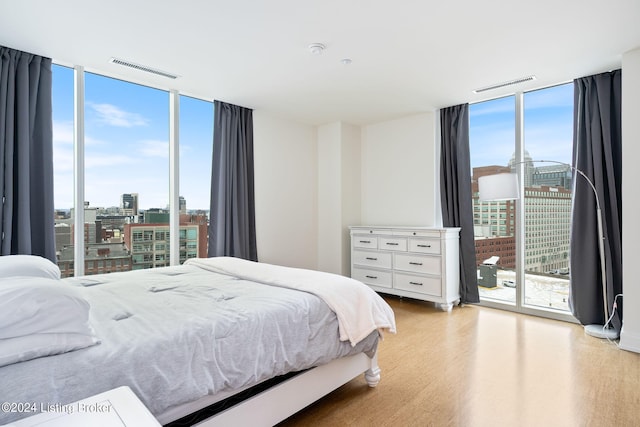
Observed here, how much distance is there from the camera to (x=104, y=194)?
356 cm

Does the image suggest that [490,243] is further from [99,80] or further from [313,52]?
[99,80]

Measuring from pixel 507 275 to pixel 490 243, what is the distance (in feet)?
1.37

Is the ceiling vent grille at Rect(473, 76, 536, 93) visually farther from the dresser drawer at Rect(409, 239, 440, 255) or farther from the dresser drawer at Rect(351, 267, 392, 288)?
the dresser drawer at Rect(351, 267, 392, 288)

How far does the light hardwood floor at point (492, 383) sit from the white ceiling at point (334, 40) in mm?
2476

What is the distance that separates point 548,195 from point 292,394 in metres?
3.61

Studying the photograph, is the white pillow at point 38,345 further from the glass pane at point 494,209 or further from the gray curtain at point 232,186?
the glass pane at point 494,209

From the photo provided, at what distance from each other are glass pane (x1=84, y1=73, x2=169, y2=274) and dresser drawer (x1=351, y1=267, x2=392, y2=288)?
96.8 inches

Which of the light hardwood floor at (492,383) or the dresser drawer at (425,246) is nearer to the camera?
the light hardwood floor at (492,383)

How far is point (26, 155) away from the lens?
296 centimetres

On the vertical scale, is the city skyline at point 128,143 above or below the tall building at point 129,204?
above

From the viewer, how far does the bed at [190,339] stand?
113 cm

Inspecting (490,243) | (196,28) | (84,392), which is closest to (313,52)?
(196,28)

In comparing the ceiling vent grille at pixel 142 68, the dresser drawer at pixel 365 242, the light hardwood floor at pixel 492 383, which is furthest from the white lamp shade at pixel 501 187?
the ceiling vent grille at pixel 142 68

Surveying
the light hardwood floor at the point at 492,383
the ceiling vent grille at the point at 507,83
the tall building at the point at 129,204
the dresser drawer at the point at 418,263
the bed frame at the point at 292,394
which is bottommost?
the light hardwood floor at the point at 492,383
